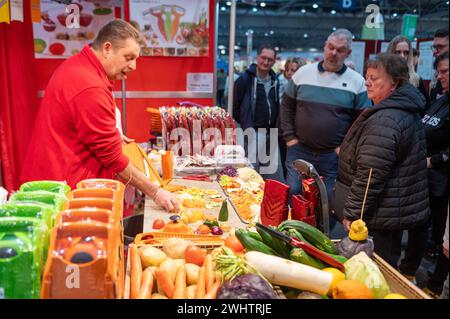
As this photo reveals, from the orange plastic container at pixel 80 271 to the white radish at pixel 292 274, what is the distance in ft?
1.77

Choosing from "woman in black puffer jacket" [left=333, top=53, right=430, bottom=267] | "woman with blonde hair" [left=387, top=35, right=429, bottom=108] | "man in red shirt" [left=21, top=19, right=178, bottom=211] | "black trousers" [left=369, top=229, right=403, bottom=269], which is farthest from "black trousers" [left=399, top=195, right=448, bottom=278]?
"man in red shirt" [left=21, top=19, right=178, bottom=211]

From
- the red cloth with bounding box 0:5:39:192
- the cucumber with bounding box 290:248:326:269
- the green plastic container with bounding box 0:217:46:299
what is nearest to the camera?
the green plastic container with bounding box 0:217:46:299

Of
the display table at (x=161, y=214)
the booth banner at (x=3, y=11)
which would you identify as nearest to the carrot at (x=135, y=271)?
the display table at (x=161, y=214)

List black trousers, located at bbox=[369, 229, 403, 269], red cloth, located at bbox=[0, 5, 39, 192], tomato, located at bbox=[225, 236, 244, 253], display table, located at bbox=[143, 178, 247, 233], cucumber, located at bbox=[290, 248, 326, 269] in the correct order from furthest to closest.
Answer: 1. red cloth, located at bbox=[0, 5, 39, 192]
2. black trousers, located at bbox=[369, 229, 403, 269]
3. display table, located at bbox=[143, 178, 247, 233]
4. tomato, located at bbox=[225, 236, 244, 253]
5. cucumber, located at bbox=[290, 248, 326, 269]

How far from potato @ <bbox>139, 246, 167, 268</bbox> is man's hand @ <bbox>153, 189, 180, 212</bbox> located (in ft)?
2.76

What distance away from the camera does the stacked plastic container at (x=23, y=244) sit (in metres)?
1.25

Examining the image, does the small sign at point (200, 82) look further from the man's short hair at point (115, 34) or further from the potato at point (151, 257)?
the potato at point (151, 257)

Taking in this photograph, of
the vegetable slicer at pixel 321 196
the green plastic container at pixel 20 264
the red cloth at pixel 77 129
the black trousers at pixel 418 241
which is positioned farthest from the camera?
the black trousers at pixel 418 241

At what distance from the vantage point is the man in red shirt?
2.47 metres

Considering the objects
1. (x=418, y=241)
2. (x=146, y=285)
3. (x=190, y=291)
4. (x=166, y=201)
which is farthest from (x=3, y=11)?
(x=418, y=241)

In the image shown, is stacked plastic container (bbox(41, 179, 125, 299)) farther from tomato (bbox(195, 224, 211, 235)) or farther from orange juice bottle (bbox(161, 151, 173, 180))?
orange juice bottle (bbox(161, 151, 173, 180))

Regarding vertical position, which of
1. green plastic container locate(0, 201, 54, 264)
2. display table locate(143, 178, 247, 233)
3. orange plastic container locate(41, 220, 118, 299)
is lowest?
display table locate(143, 178, 247, 233)

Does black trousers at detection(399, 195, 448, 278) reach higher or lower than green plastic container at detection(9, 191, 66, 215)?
lower
